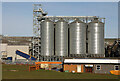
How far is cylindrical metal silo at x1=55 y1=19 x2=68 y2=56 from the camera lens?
79750 millimetres

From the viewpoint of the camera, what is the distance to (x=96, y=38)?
8031 centimetres

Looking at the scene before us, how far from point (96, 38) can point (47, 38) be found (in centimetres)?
1967

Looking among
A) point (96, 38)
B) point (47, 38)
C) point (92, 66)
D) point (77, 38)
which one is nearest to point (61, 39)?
point (47, 38)

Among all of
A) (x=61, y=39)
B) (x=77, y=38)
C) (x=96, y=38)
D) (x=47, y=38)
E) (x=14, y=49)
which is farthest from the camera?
(x=14, y=49)

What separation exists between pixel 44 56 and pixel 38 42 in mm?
8842

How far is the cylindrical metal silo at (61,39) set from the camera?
79.8 meters

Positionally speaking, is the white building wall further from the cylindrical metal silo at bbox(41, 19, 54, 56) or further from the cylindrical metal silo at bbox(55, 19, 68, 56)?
the cylindrical metal silo at bbox(55, 19, 68, 56)

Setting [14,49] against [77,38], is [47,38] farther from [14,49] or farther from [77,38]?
[14,49]

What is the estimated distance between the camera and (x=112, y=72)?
158 feet

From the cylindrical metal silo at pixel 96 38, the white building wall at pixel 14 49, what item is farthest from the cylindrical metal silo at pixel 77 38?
the white building wall at pixel 14 49

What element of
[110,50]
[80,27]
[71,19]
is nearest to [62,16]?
[71,19]

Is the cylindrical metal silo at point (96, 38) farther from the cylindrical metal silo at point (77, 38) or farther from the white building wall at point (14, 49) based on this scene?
the white building wall at point (14, 49)

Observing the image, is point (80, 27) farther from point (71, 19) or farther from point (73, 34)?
point (71, 19)

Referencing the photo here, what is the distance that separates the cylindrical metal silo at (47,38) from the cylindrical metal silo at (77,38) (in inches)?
316
